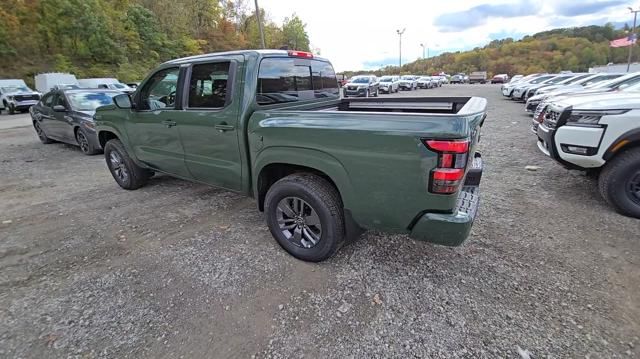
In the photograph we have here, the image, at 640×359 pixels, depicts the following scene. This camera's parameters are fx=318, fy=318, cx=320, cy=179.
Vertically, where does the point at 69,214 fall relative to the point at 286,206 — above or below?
below

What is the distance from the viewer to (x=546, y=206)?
3.97m

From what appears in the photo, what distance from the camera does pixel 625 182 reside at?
3496mm

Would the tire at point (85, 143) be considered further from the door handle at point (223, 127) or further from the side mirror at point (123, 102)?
the door handle at point (223, 127)

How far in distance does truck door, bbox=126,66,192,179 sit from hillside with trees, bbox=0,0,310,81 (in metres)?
35.8

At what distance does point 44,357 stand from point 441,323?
261 centimetres

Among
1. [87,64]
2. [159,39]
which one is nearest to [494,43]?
[159,39]

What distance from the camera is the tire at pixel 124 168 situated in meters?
4.82

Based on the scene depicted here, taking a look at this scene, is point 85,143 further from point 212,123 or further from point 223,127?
point 223,127

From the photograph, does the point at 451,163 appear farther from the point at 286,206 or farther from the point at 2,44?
the point at 2,44

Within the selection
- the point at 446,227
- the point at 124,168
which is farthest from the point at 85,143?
the point at 446,227

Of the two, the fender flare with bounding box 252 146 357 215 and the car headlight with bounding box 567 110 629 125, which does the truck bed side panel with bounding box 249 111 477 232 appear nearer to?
the fender flare with bounding box 252 146 357 215

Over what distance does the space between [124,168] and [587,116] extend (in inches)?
249

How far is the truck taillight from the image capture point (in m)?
2.03

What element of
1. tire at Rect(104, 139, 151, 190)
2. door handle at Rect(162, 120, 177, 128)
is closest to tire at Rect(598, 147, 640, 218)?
door handle at Rect(162, 120, 177, 128)
